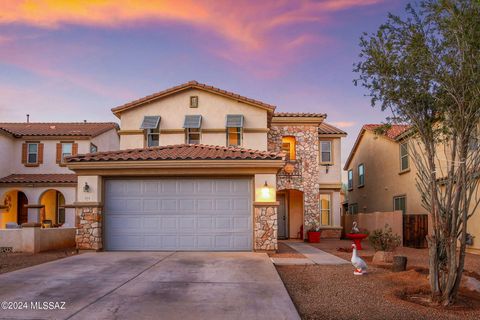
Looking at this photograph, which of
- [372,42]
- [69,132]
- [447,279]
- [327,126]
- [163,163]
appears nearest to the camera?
[447,279]

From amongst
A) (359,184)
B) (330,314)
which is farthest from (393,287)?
(359,184)

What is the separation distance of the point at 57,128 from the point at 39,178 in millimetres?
4269

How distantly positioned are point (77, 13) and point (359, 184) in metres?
22.4

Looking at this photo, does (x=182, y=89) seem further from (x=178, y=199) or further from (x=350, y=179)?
(x=350, y=179)

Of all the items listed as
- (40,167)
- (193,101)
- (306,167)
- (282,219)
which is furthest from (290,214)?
(40,167)

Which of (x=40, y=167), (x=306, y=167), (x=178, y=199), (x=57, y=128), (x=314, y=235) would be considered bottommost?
(x=314, y=235)

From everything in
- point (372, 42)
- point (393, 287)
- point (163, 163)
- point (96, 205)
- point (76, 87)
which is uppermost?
point (76, 87)

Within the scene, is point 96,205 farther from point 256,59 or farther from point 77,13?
point 256,59

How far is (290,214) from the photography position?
24.9 m

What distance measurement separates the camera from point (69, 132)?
97.6ft

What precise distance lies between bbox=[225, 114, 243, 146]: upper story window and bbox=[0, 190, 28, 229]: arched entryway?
1643cm

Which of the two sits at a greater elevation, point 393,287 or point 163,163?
point 163,163

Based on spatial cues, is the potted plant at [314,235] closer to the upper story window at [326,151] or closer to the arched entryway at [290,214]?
the arched entryway at [290,214]

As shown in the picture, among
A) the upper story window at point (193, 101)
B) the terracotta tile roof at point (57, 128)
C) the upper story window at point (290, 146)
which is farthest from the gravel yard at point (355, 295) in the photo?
the terracotta tile roof at point (57, 128)
